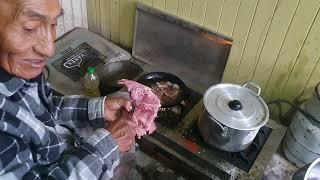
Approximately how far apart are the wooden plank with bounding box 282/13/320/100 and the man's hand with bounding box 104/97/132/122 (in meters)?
0.77

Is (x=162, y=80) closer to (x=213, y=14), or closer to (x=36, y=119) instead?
(x=213, y=14)

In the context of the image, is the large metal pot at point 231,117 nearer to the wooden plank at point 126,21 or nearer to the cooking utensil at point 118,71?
the cooking utensil at point 118,71

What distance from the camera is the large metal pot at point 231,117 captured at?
1.14 m

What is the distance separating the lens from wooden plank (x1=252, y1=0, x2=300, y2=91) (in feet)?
4.18

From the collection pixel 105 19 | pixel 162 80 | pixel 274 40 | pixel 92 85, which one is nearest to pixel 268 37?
pixel 274 40

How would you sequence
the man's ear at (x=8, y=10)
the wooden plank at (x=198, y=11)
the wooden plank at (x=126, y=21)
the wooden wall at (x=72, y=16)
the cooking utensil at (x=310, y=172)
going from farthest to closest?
the wooden wall at (x=72, y=16) → the wooden plank at (x=126, y=21) → the wooden plank at (x=198, y=11) → the cooking utensil at (x=310, y=172) → the man's ear at (x=8, y=10)

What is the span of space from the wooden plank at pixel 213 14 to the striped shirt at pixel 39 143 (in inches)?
32.0

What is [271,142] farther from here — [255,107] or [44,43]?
[44,43]

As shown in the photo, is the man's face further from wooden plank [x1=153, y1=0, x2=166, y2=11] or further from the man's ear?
wooden plank [x1=153, y1=0, x2=166, y2=11]

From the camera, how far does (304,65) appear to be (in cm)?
136

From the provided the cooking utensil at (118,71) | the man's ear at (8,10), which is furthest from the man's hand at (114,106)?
the man's ear at (8,10)

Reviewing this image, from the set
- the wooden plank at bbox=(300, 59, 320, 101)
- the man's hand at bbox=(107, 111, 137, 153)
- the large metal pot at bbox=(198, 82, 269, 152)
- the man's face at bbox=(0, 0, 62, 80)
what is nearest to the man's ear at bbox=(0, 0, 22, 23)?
the man's face at bbox=(0, 0, 62, 80)

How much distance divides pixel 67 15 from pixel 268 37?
1185mm

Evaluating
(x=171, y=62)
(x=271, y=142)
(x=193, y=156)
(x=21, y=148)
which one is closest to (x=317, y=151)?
(x=271, y=142)
